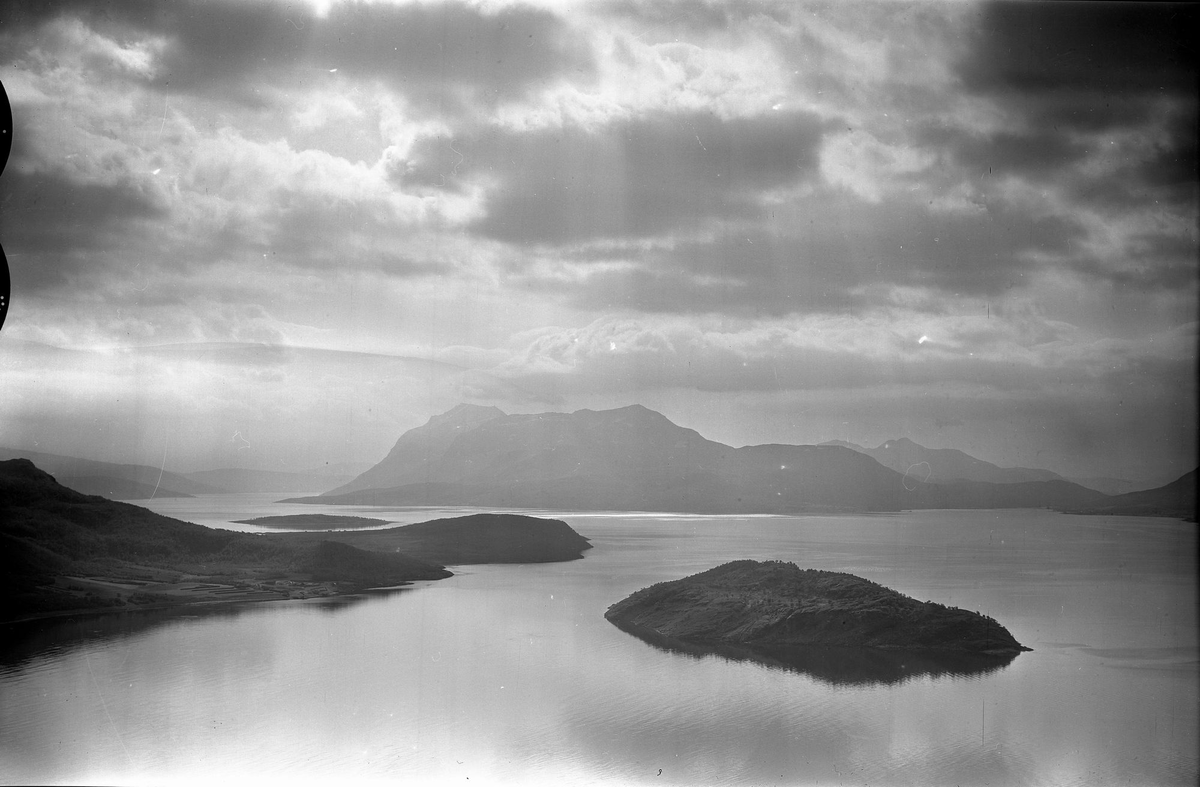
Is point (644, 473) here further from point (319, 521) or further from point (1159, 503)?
point (1159, 503)

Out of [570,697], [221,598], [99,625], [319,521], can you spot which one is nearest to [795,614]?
[570,697]

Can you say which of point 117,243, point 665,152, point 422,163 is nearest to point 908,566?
point 665,152

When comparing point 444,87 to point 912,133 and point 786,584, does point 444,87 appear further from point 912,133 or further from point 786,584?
point 786,584

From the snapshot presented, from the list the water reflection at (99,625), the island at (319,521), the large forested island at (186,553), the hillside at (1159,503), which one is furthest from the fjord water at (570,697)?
the island at (319,521)

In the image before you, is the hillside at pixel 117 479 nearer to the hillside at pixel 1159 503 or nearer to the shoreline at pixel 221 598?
the shoreline at pixel 221 598

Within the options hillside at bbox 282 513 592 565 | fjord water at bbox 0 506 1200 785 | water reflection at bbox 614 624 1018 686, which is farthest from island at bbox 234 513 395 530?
water reflection at bbox 614 624 1018 686

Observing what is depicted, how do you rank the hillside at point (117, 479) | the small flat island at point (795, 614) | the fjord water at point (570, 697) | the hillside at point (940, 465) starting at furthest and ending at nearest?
the hillside at point (940, 465) < the hillside at point (117, 479) < the small flat island at point (795, 614) < the fjord water at point (570, 697)
